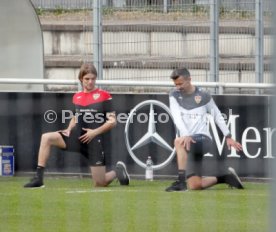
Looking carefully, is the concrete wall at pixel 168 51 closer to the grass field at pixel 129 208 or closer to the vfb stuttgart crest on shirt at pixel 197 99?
the vfb stuttgart crest on shirt at pixel 197 99

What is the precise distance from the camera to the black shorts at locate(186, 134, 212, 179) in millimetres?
9547

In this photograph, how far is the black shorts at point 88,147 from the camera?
9930 mm

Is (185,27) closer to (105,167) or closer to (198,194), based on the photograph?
(105,167)

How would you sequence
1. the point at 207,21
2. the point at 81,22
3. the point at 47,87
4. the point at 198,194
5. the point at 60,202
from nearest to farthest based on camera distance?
the point at 60,202
the point at 198,194
the point at 47,87
the point at 207,21
the point at 81,22

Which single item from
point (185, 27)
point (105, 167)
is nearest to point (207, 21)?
point (185, 27)

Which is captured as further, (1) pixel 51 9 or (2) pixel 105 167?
(1) pixel 51 9

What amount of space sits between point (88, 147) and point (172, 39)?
3309 mm

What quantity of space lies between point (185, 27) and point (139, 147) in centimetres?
283

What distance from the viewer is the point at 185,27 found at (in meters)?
12.7

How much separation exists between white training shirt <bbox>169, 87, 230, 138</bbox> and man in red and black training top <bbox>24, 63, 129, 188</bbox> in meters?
0.66

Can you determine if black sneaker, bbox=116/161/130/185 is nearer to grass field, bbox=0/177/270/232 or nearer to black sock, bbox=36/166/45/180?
grass field, bbox=0/177/270/232

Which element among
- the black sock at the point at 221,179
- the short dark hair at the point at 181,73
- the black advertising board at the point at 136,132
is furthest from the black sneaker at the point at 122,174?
the short dark hair at the point at 181,73

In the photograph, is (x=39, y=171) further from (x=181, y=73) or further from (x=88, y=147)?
(x=181, y=73)

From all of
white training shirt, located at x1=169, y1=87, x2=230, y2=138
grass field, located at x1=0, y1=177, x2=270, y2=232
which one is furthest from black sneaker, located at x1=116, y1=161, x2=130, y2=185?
white training shirt, located at x1=169, y1=87, x2=230, y2=138
